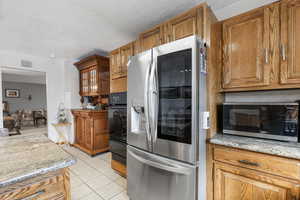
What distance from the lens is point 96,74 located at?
10.8 feet

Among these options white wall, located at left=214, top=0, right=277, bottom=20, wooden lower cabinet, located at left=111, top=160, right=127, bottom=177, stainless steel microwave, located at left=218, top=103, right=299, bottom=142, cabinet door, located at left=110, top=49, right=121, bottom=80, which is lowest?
wooden lower cabinet, located at left=111, top=160, right=127, bottom=177

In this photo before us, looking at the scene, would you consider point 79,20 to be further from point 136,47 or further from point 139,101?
point 139,101

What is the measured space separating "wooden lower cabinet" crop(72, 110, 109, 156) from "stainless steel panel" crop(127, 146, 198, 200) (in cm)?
182

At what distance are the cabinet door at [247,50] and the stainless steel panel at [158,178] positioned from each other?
1060 mm

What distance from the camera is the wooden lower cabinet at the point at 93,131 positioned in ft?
10.2

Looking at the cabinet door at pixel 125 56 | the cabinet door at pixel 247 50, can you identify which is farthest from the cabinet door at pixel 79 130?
the cabinet door at pixel 247 50

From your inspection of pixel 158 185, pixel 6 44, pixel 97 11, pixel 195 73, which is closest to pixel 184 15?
pixel 195 73

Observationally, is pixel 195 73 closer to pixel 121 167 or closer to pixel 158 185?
pixel 158 185

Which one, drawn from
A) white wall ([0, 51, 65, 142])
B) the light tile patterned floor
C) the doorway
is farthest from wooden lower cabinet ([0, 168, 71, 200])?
the doorway

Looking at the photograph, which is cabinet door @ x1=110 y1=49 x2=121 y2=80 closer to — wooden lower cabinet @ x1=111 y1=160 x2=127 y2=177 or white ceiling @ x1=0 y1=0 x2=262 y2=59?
white ceiling @ x1=0 y1=0 x2=262 y2=59

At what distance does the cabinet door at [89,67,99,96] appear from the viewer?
335 cm

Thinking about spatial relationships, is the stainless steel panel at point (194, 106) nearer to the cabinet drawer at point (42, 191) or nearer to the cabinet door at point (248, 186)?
the cabinet door at point (248, 186)

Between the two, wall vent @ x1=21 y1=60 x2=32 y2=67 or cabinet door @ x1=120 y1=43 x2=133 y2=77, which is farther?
wall vent @ x1=21 y1=60 x2=32 y2=67

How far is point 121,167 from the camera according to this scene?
2238mm
